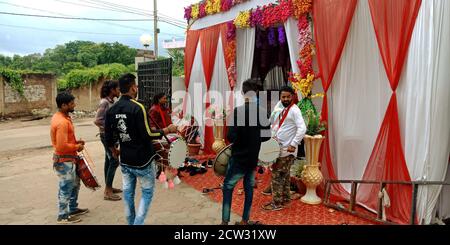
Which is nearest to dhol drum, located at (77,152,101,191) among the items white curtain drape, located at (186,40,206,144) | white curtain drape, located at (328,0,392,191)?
white curtain drape, located at (328,0,392,191)

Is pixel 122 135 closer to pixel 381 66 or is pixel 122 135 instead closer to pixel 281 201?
pixel 281 201

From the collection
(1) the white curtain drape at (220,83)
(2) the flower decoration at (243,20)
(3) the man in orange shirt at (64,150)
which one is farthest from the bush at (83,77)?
(3) the man in orange shirt at (64,150)

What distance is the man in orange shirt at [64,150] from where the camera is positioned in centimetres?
383

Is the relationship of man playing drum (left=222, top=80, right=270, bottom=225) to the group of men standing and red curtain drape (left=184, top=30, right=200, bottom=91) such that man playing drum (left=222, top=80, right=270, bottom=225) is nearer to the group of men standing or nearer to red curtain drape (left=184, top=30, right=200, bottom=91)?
the group of men standing

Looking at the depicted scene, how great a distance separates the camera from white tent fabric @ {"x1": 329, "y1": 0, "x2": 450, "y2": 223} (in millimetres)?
3566

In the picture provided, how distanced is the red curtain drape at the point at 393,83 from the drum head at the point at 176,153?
2.46 meters

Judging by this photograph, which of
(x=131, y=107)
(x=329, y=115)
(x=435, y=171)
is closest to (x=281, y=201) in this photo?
(x=329, y=115)

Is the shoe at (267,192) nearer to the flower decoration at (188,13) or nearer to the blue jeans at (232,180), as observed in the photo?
the blue jeans at (232,180)

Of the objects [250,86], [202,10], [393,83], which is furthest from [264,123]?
[202,10]

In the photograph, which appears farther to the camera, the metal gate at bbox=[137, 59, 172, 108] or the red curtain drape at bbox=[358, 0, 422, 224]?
the metal gate at bbox=[137, 59, 172, 108]

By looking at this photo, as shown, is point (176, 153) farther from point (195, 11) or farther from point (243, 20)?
point (195, 11)

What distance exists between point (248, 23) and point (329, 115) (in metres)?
2.65

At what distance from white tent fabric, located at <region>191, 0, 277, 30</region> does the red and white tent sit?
1.16m

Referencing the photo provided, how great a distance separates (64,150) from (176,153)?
129 cm
